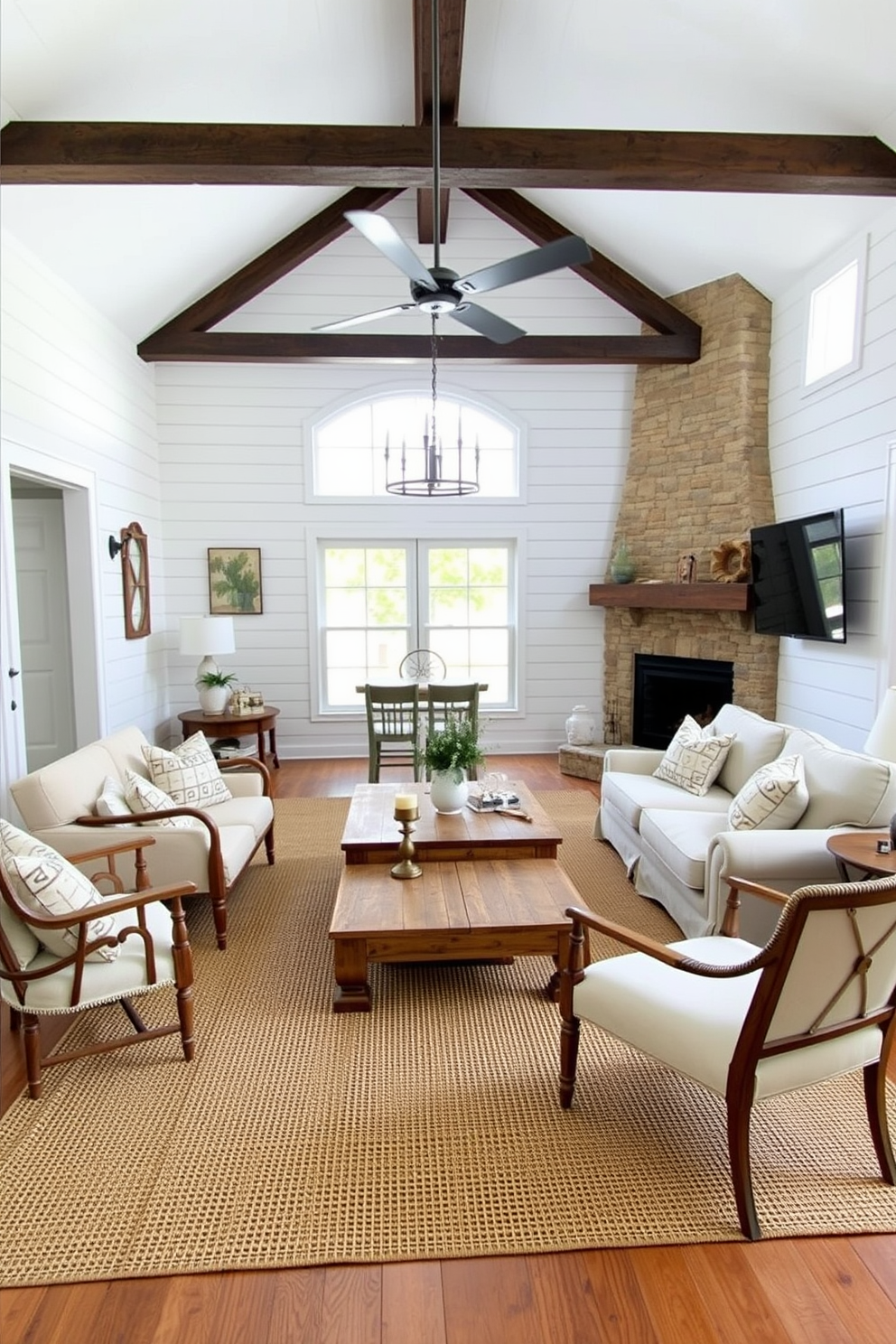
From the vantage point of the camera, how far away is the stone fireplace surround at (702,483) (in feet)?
18.2

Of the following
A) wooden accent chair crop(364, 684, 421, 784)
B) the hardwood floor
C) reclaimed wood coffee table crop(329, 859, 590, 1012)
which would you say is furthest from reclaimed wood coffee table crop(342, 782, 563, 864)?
wooden accent chair crop(364, 684, 421, 784)

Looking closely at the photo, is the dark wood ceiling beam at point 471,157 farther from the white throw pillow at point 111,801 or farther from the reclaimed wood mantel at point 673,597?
the white throw pillow at point 111,801

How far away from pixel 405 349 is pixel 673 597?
2985 millimetres

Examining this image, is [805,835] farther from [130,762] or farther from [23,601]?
[23,601]

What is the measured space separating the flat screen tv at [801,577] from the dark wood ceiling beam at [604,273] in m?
2.03

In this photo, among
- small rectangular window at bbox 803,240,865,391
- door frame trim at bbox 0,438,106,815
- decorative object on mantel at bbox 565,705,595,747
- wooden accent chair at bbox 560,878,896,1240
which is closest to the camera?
wooden accent chair at bbox 560,878,896,1240

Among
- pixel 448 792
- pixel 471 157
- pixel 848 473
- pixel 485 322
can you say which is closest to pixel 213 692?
pixel 448 792

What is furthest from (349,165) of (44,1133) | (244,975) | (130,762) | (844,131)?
(44,1133)

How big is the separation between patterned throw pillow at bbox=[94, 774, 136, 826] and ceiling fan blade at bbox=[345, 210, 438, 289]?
250cm

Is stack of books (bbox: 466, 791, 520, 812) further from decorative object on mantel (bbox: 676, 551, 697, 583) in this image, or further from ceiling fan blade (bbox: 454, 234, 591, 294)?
decorative object on mantel (bbox: 676, 551, 697, 583)

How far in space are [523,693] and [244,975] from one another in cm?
436

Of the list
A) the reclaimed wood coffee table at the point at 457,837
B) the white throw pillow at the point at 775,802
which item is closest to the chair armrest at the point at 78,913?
the reclaimed wood coffee table at the point at 457,837

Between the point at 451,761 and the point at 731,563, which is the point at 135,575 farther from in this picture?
the point at 731,563

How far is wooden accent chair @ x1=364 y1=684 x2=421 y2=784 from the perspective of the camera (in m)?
5.20
